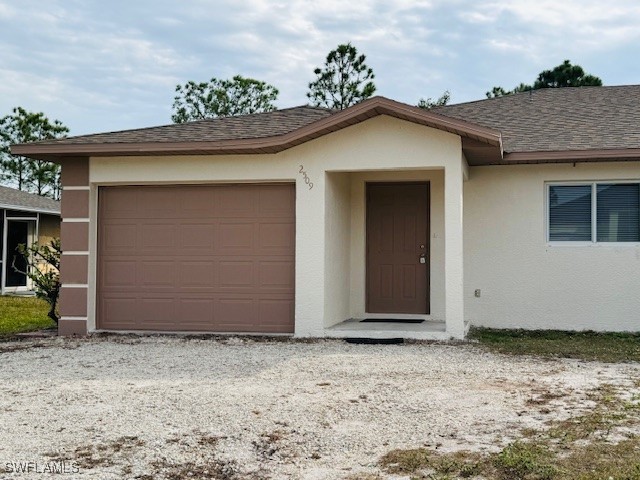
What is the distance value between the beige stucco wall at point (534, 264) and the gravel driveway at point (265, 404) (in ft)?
9.20

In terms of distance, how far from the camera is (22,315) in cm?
1535

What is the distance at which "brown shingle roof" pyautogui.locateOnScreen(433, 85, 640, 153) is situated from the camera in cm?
1180

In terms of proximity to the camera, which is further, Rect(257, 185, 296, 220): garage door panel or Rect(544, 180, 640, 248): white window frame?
Rect(544, 180, 640, 248): white window frame

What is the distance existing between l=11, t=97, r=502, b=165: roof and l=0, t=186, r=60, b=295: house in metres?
10.8

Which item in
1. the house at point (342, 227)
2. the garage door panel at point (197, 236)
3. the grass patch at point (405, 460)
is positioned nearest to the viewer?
the grass patch at point (405, 460)

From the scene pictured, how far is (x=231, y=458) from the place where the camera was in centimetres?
495

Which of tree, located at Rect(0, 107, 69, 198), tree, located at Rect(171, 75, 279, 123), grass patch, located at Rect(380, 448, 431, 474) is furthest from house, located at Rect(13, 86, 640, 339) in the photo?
tree, located at Rect(171, 75, 279, 123)

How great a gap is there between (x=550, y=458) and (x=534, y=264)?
7.67 m

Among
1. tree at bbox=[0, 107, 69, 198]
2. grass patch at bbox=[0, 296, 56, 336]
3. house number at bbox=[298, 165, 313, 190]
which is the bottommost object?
grass patch at bbox=[0, 296, 56, 336]

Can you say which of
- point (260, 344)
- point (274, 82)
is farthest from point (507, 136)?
point (274, 82)

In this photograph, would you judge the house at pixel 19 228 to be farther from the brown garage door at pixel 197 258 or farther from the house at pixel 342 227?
the house at pixel 342 227

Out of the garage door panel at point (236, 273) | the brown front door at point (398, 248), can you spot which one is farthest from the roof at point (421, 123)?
the garage door panel at point (236, 273)

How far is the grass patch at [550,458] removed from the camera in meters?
4.49

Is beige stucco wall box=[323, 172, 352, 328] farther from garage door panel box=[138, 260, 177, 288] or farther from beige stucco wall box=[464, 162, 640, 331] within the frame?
garage door panel box=[138, 260, 177, 288]
